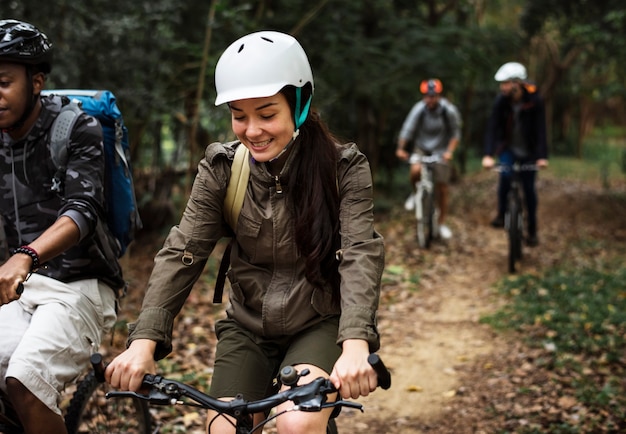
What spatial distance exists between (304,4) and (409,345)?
607 centimetres

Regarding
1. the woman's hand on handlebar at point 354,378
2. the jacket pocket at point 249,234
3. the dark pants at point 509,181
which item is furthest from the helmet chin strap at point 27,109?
the dark pants at point 509,181

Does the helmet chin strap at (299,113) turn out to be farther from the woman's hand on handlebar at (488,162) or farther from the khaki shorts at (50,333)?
the woman's hand on handlebar at (488,162)

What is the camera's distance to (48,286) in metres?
3.26

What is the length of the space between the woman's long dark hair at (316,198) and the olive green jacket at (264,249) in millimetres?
36

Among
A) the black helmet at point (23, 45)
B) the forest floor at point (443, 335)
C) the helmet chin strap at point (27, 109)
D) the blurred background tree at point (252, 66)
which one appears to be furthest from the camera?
the blurred background tree at point (252, 66)

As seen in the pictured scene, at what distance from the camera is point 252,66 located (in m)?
2.59

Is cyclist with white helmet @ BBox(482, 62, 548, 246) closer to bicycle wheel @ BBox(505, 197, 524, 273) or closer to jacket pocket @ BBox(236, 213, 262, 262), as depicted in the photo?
bicycle wheel @ BBox(505, 197, 524, 273)

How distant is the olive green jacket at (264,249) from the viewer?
2.72 metres

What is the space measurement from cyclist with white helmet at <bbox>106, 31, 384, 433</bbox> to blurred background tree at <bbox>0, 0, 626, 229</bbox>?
4.94m

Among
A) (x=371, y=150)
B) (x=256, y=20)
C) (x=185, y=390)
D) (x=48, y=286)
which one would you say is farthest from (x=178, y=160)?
(x=185, y=390)

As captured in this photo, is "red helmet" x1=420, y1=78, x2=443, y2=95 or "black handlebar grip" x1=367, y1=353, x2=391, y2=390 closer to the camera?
"black handlebar grip" x1=367, y1=353, x2=391, y2=390

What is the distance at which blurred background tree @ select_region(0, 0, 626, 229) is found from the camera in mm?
7988

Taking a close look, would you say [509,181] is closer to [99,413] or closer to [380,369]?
[99,413]

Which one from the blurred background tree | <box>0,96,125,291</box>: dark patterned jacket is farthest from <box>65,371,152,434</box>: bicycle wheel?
the blurred background tree
